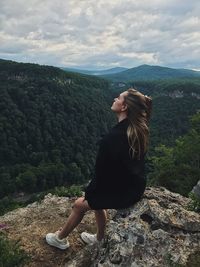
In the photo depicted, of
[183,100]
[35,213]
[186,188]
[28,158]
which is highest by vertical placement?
[35,213]

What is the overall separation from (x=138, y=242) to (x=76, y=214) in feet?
4.97

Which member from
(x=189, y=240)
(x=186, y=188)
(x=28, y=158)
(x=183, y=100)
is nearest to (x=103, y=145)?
(x=189, y=240)

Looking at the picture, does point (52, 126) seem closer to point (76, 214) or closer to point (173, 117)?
point (173, 117)

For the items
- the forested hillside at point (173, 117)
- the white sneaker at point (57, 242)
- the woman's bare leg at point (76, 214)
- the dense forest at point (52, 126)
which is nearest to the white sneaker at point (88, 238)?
the white sneaker at point (57, 242)

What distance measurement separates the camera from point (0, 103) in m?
152

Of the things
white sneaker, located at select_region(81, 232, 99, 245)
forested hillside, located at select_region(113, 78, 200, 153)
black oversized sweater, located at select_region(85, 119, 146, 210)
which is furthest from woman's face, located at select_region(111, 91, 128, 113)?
forested hillside, located at select_region(113, 78, 200, 153)

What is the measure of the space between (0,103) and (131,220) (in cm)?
14988

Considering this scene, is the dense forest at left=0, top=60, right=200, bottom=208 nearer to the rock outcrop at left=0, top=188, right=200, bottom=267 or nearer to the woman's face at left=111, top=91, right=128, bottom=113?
the rock outcrop at left=0, top=188, right=200, bottom=267

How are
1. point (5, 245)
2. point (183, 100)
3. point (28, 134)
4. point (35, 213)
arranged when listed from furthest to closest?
point (183, 100), point (28, 134), point (35, 213), point (5, 245)

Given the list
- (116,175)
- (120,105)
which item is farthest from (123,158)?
(120,105)

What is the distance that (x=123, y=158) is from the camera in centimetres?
679

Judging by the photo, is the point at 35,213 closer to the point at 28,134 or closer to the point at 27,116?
the point at 28,134

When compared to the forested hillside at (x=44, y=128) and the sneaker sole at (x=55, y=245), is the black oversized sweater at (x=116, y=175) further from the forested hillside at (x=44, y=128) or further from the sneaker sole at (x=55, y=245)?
the forested hillside at (x=44, y=128)

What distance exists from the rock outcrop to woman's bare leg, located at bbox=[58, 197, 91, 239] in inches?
18.4
